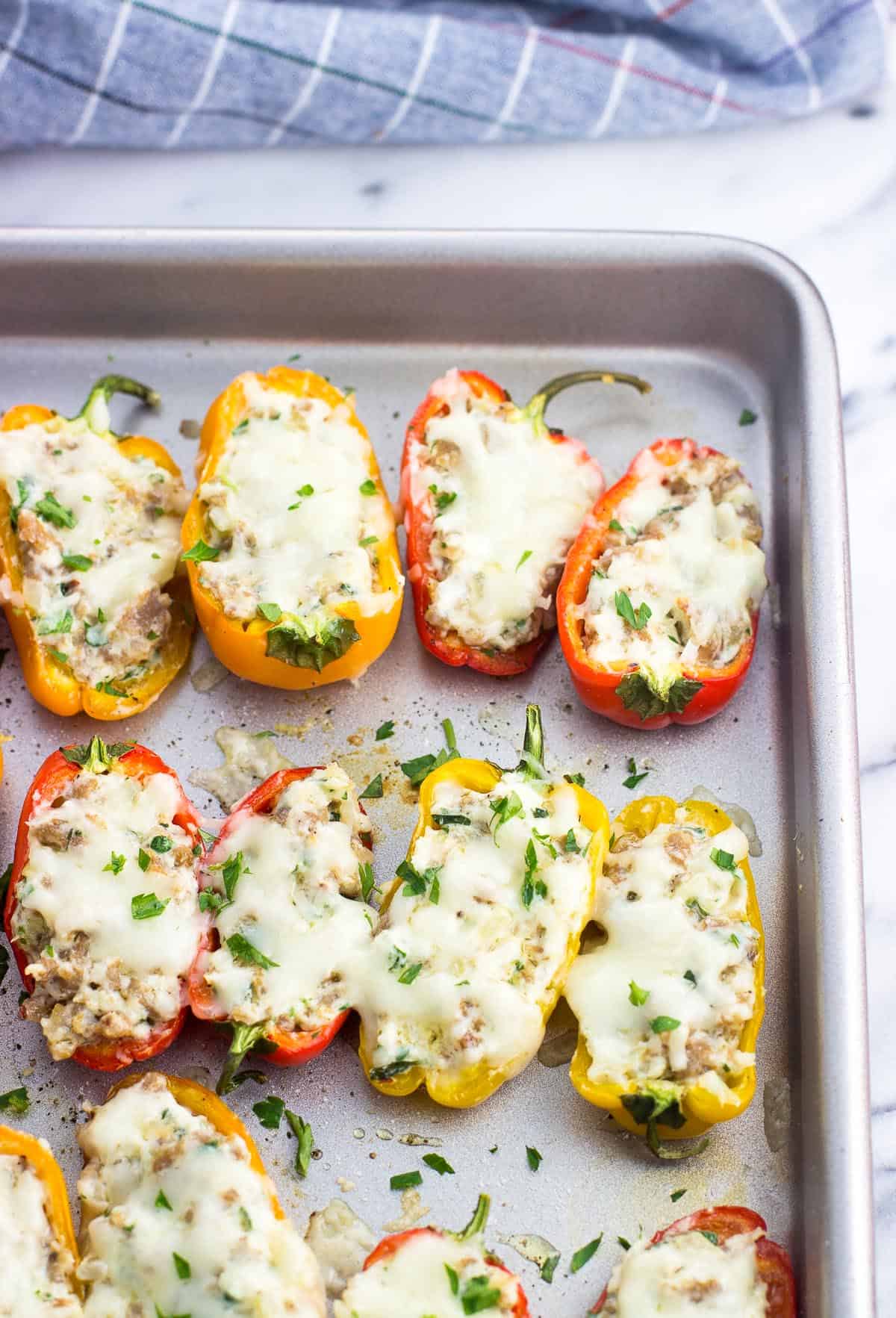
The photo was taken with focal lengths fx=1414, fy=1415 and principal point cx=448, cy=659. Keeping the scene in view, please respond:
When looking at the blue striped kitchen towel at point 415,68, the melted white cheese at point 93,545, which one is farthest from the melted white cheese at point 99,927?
the blue striped kitchen towel at point 415,68

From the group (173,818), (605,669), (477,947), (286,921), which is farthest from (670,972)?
(173,818)

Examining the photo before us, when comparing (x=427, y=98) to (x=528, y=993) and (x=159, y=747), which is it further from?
(x=528, y=993)

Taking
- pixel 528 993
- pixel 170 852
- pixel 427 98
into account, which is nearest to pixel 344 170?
pixel 427 98

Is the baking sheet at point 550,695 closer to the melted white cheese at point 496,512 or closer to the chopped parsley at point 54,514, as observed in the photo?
the melted white cheese at point 496,512

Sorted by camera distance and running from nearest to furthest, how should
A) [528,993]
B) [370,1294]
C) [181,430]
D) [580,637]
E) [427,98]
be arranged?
1. [370,1294]
2. [528,993]
3. [580,637]
4. [181,430]
5. [427,98]

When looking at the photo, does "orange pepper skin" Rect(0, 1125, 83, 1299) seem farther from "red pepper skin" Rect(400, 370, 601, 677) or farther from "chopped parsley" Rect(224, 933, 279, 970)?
"red pepper skin" Rect(400, 370, 601, 677)

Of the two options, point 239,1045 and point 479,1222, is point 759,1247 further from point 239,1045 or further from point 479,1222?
point 239,1045

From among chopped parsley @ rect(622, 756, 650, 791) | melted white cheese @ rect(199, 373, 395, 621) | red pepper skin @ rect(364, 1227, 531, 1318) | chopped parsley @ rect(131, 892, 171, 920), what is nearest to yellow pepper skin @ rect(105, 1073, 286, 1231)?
red pepper skin @ rect(364, 1227, 531, 1318)
